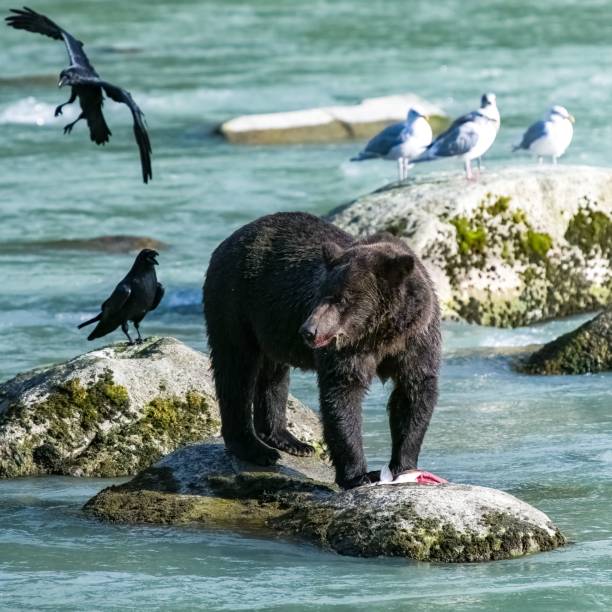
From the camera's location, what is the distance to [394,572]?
6.75 m

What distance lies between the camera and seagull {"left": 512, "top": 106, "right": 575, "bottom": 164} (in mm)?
16062

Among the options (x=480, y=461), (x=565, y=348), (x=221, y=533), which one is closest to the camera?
(x=221, y=533)

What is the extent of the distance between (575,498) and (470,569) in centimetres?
136

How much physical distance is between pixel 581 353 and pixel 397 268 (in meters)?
4.39

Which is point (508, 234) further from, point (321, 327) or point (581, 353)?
point (321, 327)

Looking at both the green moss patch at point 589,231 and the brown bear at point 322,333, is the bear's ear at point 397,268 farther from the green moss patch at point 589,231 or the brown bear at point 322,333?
the green moss patch at point 589,231

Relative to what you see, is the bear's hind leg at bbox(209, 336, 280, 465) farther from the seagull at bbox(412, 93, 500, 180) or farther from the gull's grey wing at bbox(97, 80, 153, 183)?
the seagull at bbox(412, 93, 500, 180)

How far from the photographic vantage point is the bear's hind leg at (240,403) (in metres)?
8.26

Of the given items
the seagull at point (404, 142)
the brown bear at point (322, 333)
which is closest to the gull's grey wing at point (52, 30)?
the brown bear at point (322, 333)

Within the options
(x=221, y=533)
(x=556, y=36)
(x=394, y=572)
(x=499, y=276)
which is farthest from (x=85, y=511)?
(x=556, y=36)

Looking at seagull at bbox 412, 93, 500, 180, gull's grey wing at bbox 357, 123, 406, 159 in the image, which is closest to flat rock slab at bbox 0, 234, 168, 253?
gull's grey wing at bbox 357, 123, 406, 159

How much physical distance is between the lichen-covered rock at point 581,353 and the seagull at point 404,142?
4701mm

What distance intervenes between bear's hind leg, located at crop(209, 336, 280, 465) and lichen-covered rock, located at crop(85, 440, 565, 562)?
0.07 metres

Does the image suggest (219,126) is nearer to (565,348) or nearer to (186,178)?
(186,178)
